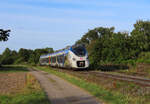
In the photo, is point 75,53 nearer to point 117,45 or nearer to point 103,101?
point 117,45

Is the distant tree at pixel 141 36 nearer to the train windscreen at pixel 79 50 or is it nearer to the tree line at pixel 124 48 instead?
the tree line at pixel 124 48

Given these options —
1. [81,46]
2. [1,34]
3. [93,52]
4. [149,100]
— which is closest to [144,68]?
[81,46]

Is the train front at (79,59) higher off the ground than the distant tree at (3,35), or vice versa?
the distant tree at (3,35)

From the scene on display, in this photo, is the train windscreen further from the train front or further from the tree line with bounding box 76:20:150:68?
the tree line with bounding box 76:20:150:68

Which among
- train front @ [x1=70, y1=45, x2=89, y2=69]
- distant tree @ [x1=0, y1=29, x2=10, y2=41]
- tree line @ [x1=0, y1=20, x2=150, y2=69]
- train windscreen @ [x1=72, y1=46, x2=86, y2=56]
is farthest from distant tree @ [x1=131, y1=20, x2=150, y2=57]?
distant tree @ [x1=0, y1=29, x2=10, y2=41]

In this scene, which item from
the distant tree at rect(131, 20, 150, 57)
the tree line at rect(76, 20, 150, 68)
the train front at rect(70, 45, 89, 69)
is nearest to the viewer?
the train front at rect(70, 45, 89, 69)

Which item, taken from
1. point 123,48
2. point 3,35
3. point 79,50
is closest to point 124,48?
point 123,48

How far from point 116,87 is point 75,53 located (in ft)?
49.0

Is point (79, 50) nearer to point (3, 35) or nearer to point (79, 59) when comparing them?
point (79, 59)

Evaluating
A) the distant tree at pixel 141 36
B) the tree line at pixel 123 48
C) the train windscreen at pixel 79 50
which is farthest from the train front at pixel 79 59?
the distant tree at pixel 141 36

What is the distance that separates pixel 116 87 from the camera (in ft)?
40.4

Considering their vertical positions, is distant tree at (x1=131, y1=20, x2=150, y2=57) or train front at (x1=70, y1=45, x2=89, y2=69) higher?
distant tree at (x1=131, y1=20, x2=150, y2=57)

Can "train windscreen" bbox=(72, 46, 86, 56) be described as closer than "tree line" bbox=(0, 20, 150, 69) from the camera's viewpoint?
Yes

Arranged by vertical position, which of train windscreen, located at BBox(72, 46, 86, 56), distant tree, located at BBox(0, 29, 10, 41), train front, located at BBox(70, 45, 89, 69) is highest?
distant tree, located at BBox(0, 29, 10, 41)
